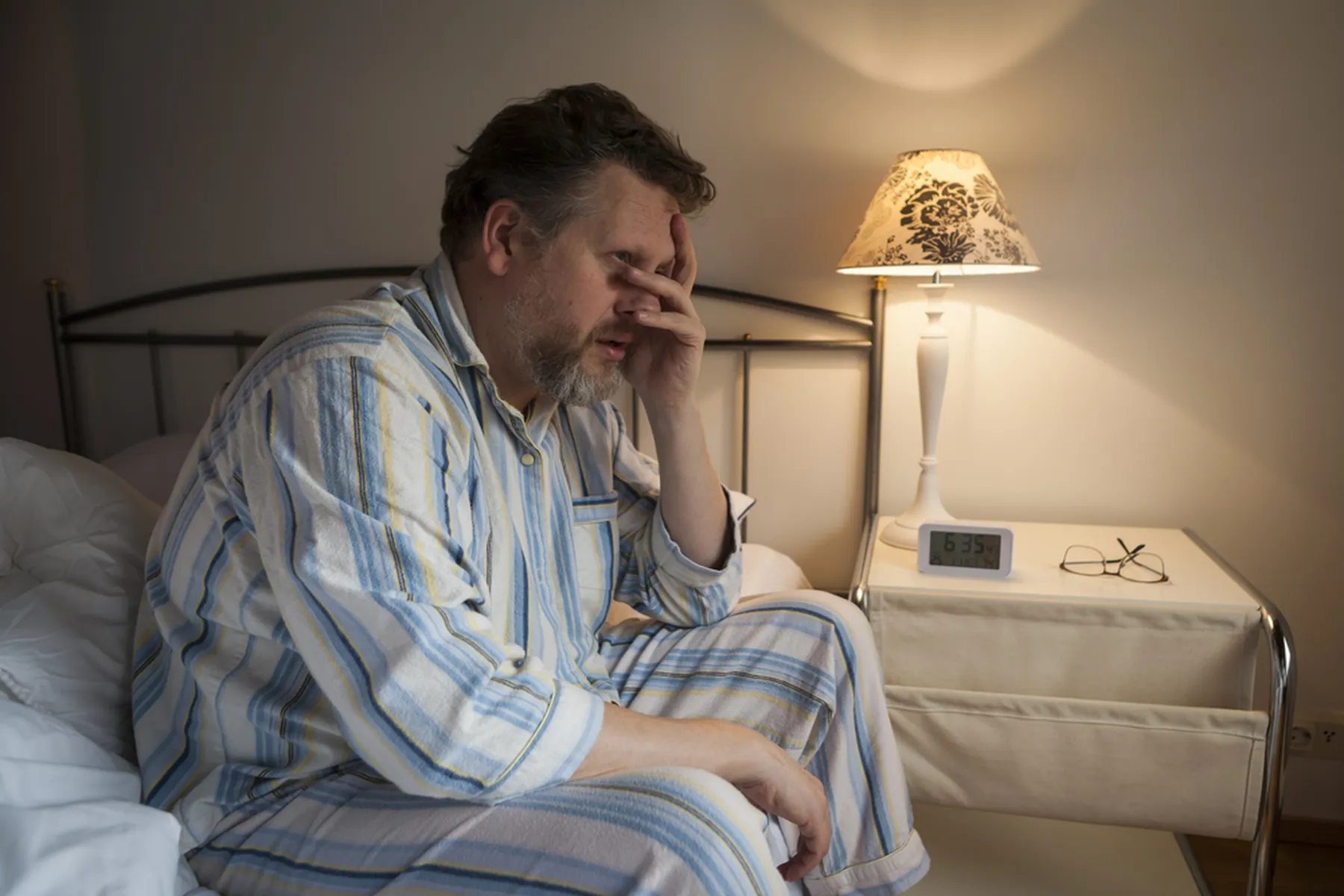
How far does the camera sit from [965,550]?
1407 mm

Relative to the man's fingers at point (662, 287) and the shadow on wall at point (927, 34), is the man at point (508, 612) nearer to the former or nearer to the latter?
the man's fingers at point (662, 287)

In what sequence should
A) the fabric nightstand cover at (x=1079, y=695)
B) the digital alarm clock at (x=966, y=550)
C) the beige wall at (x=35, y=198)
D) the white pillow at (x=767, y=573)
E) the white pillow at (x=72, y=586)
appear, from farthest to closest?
the beige wall at (x=35, y=198)
the white pillow at (x=767, y=573)
the digital alarm clock at (x=966, y=550)
the fabric nightstand cover at (x=1079, y=695)
the white pillow at (x=72, y=586)

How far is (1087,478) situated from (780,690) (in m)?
0.90

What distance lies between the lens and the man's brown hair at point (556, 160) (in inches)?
40.4

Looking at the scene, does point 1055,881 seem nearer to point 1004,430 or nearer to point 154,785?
point 1004,430

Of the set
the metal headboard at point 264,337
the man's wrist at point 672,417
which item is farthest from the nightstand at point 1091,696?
the man's wrist at point 672,417

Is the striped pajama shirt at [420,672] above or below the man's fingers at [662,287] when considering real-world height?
below

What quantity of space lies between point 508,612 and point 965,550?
743 mm

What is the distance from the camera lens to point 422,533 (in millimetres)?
812

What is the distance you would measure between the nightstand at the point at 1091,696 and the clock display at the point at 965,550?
0.08 ft

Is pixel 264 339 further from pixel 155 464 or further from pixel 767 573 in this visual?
pixel 767 573

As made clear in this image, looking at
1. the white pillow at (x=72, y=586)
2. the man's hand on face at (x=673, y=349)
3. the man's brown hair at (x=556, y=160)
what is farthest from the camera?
the man's hand on face at (x=673, y=349)

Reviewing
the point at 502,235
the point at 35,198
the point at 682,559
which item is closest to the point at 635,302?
the point at 502,235

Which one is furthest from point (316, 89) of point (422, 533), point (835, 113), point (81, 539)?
point (422, 533)
